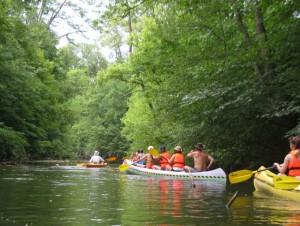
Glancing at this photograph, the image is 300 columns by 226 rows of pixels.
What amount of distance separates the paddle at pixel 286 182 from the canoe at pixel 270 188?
0.09 m

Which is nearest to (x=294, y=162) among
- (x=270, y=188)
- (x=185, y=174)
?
(x=270, y=188)

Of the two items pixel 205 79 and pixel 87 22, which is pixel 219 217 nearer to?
pixel 205 79

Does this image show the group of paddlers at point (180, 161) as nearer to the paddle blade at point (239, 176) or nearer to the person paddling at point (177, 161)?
the person paddling at point (177, 161)

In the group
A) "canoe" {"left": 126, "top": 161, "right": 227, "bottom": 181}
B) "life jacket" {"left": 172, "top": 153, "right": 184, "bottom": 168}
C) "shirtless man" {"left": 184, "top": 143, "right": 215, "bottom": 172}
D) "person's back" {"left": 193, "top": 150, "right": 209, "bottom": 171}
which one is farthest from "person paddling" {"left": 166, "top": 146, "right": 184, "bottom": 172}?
"person's back" {"left": 193, "top": 150, "right": 209, "bottom": 171}

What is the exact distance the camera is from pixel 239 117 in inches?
493

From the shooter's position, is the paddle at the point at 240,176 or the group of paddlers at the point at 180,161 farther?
the group of paddlers at the point at 180,161

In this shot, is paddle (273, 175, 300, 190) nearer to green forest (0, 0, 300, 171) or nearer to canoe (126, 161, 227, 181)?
green forest (0, 0, 300, 171)

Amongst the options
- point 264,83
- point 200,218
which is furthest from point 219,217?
point 264,83

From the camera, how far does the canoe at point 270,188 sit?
7.57 meters

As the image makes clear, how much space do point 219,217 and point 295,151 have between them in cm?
337

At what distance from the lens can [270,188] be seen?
8.91m

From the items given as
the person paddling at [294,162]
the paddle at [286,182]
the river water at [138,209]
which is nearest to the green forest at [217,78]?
the person paddling at [294,162]

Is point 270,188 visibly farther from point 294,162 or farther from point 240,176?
point 240,176

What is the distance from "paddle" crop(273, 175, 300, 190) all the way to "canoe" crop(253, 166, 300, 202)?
0.30ft
